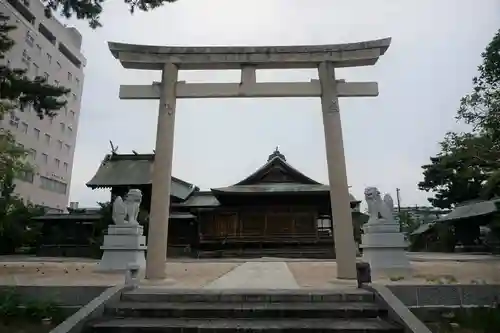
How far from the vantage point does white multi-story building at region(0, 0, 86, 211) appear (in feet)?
133

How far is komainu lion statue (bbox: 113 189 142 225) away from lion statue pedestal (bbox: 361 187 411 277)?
6748mm

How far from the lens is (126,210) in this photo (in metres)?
11.3

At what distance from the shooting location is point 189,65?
872 cm

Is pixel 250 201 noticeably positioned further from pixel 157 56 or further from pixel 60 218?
pixel 157 56

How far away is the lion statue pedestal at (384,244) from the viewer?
9.30m

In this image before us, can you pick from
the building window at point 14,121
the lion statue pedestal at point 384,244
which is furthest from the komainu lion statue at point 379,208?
the building window at point 14,121

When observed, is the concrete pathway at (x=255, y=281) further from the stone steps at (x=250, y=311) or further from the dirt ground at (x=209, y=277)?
the stone steps at (x=250, y=311)

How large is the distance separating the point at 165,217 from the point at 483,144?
9.68 meters

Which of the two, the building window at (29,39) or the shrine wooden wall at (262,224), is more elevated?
the building window at (29,39)

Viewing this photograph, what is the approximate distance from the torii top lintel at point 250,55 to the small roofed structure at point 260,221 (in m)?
14.3

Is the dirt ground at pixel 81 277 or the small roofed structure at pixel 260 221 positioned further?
the small roofed structure at pixel 260 221

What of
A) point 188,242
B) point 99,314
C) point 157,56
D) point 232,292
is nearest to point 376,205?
point 232,292

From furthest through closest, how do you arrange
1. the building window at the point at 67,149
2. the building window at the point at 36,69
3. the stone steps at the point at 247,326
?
1. the building window at the point at 67,149
2. the building window at the point at 36,69
3. the stone steps at the point at 247,326

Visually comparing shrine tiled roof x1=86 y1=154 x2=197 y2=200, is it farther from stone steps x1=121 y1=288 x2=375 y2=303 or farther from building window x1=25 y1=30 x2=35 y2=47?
building window x1=25 y1=30 x2=35 y2=47
